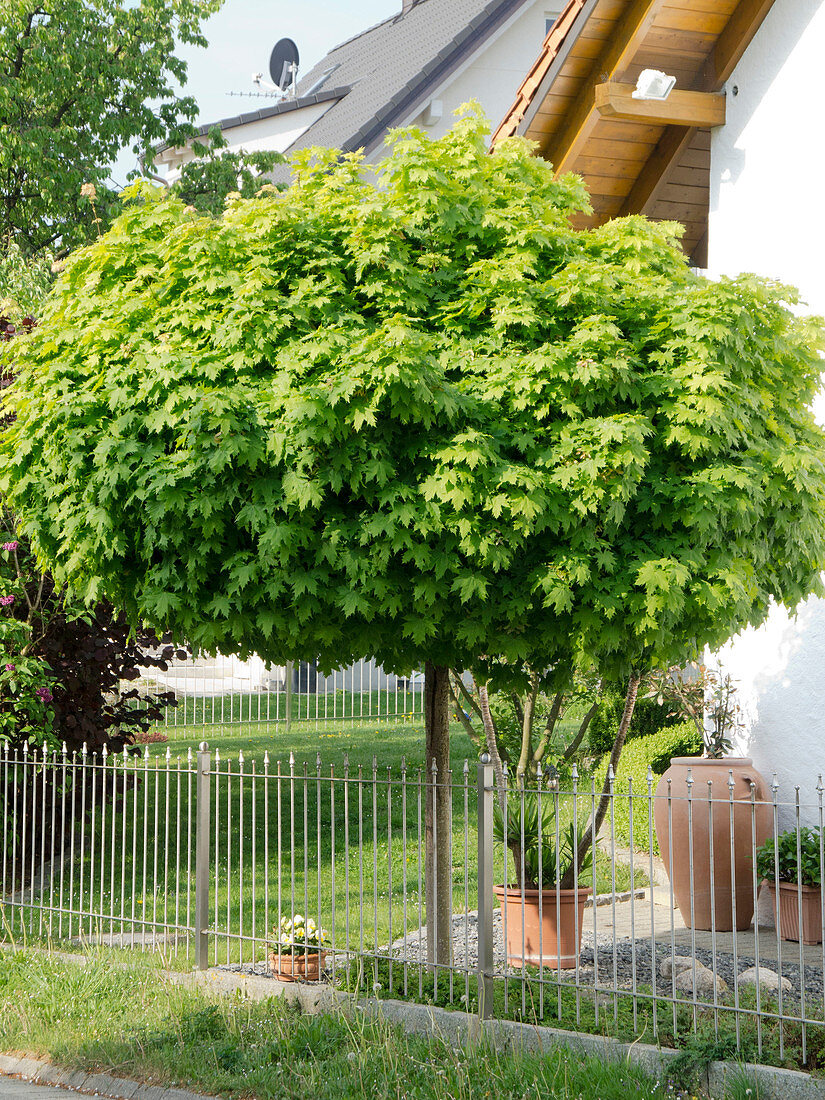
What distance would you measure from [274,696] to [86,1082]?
1358cm

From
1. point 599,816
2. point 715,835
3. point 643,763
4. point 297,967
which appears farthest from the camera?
point 643,763

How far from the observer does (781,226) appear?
9336 mm

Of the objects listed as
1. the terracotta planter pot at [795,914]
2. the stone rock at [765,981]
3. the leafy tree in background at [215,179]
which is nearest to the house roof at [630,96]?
the terracotta planter pot at [795,914]

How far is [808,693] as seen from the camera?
880 centimetres

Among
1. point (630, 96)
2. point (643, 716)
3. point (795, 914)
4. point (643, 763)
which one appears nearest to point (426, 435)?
point (795, 914)

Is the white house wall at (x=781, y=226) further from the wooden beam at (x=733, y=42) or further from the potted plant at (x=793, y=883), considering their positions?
the potted plant at (x=793, y=883)

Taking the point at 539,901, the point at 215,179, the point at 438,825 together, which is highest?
the point at 215,179

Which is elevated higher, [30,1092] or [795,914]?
[795,914]

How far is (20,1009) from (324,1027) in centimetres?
195

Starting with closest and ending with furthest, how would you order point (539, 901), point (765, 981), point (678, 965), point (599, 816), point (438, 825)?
point (765, 981), point (438, 825), point (539, 901), point (678, 965), point (599, 816)

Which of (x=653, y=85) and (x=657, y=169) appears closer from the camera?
(x=653, y=85)

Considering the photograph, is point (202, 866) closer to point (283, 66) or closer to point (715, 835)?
point (715, 835)

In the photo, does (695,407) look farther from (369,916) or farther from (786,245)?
(369,916)

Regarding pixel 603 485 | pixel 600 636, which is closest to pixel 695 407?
pixel 603 485
